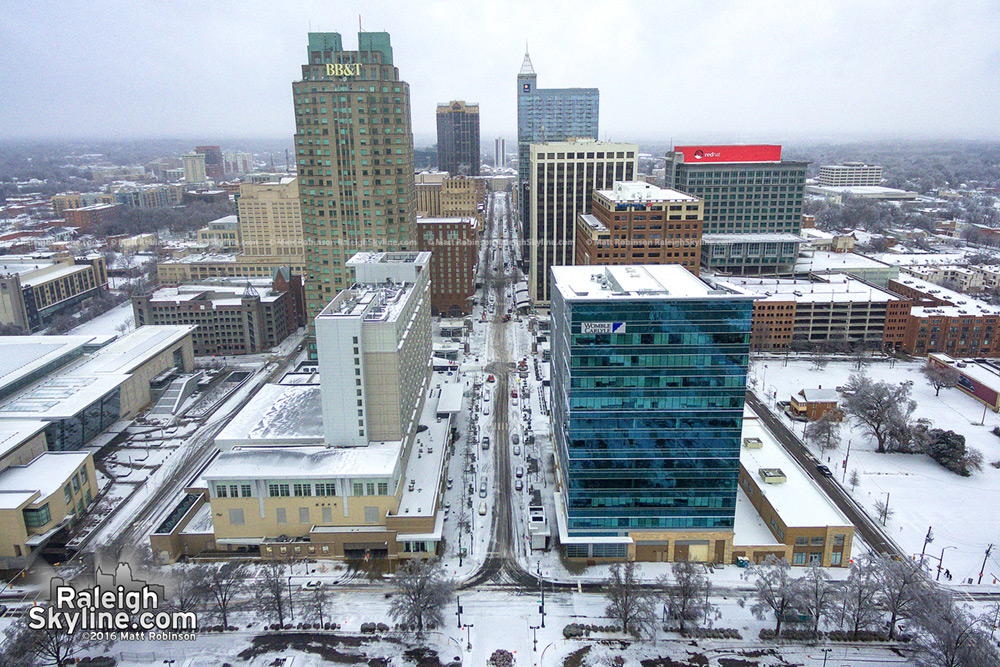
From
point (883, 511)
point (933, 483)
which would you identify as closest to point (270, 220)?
point (883, 511)

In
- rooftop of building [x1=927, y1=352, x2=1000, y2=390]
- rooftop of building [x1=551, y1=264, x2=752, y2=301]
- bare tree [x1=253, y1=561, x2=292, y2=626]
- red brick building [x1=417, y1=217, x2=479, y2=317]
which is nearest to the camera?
bare tree [x1=253, y1=561, x2=292, y2=626]

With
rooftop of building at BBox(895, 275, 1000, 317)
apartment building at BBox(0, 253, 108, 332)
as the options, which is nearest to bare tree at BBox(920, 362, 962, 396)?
rooftop of building at BBox(895, 275, 1000, 317)

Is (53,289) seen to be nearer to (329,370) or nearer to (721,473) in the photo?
(329,370)

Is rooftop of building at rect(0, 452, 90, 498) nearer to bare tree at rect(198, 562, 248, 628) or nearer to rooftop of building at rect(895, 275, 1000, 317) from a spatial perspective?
bare tree at rect(198, 562, 248, 628)

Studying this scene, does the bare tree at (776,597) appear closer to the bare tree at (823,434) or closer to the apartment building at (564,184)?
the bare tree at (823,434)

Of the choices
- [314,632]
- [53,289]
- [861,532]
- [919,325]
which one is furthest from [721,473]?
[53,289]

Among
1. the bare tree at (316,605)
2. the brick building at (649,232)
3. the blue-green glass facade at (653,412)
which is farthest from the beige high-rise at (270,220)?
the blue-green glass facade at (653,412)
